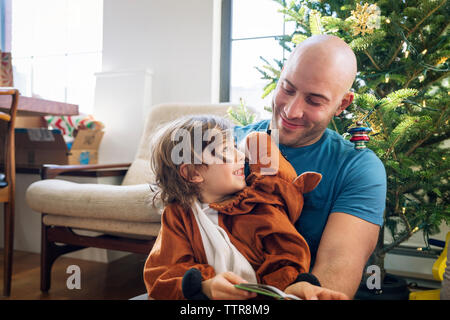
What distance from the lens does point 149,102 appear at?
113 inches

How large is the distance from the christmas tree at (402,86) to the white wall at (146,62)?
4.26 ft

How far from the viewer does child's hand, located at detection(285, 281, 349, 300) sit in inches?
27.1

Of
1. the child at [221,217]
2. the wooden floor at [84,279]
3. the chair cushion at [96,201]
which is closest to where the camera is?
the child at [221,217]

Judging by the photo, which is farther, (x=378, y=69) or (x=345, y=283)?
(x=378, y=69)

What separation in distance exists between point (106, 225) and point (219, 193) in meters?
1.09

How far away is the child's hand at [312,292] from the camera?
27.1 inches

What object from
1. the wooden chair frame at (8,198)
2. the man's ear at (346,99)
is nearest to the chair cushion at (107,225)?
the wooden chair frame at (8,198)

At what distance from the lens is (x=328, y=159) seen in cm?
102

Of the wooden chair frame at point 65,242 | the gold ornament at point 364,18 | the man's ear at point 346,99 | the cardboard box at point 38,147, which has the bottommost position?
the wooden chair frame at point 65,242

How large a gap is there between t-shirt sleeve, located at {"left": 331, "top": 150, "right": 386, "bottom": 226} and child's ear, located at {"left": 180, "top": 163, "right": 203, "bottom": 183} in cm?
35

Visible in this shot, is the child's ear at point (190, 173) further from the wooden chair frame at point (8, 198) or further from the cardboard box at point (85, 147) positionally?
the cardboard box at point (85, 147)

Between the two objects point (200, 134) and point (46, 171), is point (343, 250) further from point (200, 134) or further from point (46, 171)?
point (46, 171)

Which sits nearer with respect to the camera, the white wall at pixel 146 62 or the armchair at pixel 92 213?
the armchair at pixel 92 213

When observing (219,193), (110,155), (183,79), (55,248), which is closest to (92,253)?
(55,248)
